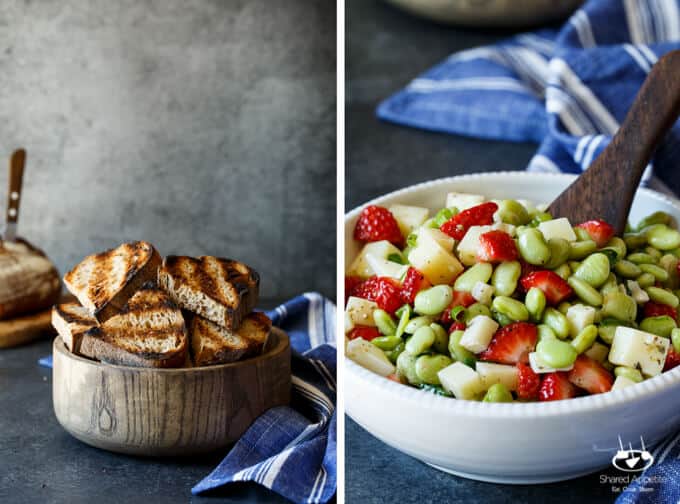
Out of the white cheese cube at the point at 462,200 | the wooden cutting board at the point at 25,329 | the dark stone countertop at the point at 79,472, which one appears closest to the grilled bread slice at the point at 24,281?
the wooden cutting board at the point at 25,329

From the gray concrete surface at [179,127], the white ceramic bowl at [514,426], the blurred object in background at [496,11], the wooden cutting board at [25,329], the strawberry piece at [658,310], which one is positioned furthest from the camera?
the blurred object in background at [496,11]

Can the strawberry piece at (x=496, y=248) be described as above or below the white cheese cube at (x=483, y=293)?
above

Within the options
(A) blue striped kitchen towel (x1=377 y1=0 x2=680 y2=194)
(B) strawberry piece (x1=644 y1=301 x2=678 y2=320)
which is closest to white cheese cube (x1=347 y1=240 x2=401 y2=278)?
(B) strawberry piece (x1=644 y1=301 x2=678 y2=320)

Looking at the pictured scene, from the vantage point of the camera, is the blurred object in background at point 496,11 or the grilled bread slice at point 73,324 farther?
the blurred object in background at point 496,11

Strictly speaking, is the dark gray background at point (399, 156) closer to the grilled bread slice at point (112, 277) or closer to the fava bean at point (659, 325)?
the fava bean at point (659, 325)

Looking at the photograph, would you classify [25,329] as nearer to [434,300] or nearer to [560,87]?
[434,300]

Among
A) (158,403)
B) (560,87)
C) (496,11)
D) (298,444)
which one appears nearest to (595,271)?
(298,444)
